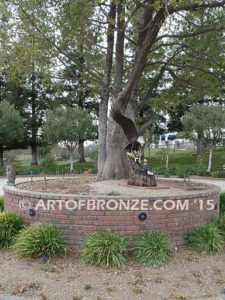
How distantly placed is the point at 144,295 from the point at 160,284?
356mm

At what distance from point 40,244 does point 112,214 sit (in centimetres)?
107

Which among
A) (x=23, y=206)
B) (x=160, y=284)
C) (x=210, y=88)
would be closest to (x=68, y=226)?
(x=23, y=206)

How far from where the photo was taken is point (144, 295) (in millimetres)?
3576

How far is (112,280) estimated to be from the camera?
397 cm

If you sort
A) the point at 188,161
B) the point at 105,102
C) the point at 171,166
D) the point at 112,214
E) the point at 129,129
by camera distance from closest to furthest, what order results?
1. the point at 112,214
2. the point at 129,129
3. the point at 105,102
4. the point at 171,166
5. the point at 188,161

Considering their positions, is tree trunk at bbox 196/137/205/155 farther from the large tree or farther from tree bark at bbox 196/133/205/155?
the large tree

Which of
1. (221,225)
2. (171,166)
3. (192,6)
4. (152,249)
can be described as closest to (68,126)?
(171,166)

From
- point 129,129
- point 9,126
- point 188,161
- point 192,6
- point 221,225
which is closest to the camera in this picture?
point 221,225

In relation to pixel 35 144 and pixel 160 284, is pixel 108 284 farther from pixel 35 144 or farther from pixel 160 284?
pixel 35 144

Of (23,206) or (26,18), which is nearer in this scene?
(23,206)

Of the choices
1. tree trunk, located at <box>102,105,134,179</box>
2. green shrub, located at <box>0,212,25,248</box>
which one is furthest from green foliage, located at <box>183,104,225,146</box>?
green shrub, located at <box>0,212,25,248</box>

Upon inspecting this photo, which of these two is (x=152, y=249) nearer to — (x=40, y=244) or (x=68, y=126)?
(x=40, y=244)

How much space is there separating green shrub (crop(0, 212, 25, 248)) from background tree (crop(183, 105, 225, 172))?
57.5 feet

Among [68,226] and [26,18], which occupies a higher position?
[26,18]
